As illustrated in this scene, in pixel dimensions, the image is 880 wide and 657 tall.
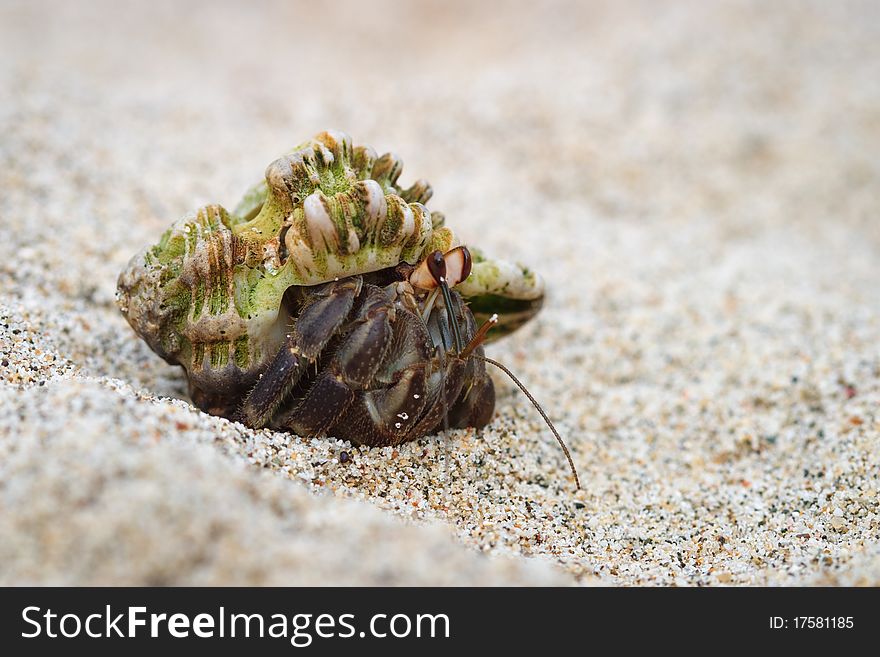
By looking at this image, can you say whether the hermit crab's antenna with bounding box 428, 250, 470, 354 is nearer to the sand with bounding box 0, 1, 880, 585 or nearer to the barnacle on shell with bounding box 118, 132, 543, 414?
the barnacle on shell with bounding box 118, 132, 543, 414

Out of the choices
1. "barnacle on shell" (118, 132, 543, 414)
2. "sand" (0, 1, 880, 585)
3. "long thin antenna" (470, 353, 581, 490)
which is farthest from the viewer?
"long thin antenna" (470, 353, 581, 490)

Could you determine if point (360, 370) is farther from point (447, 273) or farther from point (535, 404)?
point (535, 404)

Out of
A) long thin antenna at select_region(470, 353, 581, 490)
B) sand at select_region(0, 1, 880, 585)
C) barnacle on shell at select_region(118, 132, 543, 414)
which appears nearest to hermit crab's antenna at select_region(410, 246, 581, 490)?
long thin antenna at select_region(470, 353, 581, 490)

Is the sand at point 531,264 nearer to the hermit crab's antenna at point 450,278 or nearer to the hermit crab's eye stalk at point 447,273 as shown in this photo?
the hermit crab's antenna at point 450,278

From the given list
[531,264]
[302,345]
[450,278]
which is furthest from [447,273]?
[531,264]

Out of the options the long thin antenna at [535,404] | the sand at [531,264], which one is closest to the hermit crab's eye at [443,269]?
the long thin antenna at [535,404]

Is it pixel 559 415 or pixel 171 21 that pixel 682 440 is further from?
pixel 171 21
